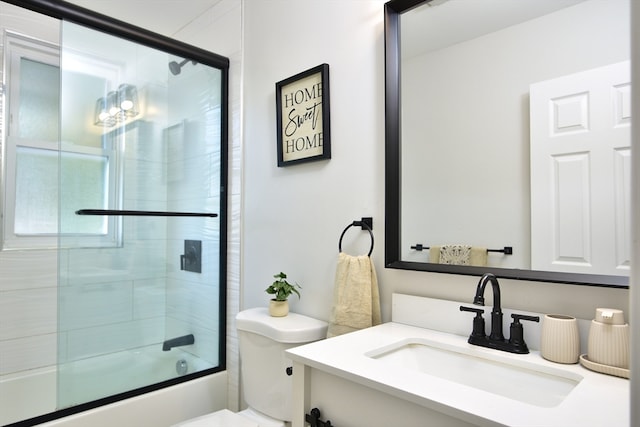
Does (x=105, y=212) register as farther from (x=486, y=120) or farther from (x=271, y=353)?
(x=486, y=120)

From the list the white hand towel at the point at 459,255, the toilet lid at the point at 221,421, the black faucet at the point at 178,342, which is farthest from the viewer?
the black faucet at the point at 178,342

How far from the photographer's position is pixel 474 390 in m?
0.79

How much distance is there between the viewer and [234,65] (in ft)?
6.91

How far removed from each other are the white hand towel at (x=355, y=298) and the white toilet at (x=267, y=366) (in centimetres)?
15

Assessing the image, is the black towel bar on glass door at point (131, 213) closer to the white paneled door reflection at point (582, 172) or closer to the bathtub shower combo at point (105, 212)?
the bathtub shower combo at point (105, 212)

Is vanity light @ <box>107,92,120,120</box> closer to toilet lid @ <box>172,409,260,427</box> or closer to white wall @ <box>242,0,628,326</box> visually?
white wall @ <box>242,0,628,326</box>

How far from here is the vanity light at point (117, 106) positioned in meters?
1.80

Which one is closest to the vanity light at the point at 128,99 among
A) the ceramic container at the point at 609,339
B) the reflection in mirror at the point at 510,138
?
the reflection in mirror at the point at 510,138

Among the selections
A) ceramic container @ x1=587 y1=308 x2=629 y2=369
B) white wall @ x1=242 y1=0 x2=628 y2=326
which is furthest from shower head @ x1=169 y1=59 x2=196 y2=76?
ceramic container @ x1=587 y1=308 x2=629 y2=369

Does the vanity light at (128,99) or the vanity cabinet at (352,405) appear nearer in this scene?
the vanity cabinet at (352,405)

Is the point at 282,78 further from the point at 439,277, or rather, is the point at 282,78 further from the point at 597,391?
the point at 597,391

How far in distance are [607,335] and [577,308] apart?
0.13 m

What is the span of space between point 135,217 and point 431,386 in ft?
5.02

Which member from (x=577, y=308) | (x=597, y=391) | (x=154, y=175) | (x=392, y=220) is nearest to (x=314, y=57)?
(x=392, y=220)
